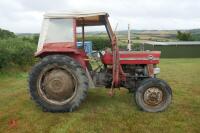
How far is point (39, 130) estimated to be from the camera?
19.9 ft

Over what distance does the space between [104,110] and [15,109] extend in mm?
1990

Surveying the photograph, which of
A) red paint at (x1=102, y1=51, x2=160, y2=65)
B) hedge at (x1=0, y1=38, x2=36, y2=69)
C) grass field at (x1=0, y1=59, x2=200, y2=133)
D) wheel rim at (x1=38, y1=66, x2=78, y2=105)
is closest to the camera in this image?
grass field at (x1=0, y1=59, x2=200, y2=133)

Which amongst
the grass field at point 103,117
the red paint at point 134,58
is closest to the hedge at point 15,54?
the grass field at point 103,117

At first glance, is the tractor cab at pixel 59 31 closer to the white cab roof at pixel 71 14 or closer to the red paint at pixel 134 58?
the white cab roof at pixel 71 14

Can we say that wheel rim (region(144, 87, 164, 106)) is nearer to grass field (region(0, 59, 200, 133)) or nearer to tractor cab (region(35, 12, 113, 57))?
grass field (region(0, 59, 200, 133))

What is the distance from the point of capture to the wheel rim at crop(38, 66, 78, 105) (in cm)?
724

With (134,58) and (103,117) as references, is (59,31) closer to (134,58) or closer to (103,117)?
(134,58)

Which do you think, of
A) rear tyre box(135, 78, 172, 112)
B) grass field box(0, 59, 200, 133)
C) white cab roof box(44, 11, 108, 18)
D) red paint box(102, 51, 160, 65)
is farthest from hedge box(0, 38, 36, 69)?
rear tyre box(135, 78, 172, 112)

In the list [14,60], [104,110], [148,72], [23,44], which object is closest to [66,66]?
[104,110]

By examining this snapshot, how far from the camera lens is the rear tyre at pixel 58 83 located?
7121 mm

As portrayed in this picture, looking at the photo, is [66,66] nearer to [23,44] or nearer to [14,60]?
[14,60]

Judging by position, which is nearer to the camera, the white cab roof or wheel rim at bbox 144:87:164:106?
the white cab roof

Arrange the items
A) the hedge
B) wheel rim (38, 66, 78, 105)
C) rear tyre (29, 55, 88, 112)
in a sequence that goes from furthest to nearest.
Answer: the hedge
wheel rim (38, 66, 78, 105)
rear tyre (29, 55, 88, 112)

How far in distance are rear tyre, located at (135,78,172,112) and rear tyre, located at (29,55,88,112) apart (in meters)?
1.19
